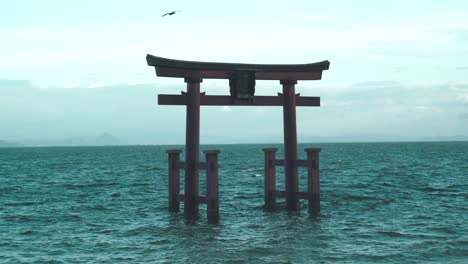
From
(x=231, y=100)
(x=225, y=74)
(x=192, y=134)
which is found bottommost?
(x=192, y=134)

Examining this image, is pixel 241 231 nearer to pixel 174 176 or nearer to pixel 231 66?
pixel 174 176

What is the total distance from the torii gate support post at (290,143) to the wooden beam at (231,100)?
0.30 m

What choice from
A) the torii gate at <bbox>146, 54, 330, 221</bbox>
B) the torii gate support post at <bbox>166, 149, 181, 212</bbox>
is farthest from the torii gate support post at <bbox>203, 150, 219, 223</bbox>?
the torii gate support post at <bbox>166, 149, 181, 212</bbox>

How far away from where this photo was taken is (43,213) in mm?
20047

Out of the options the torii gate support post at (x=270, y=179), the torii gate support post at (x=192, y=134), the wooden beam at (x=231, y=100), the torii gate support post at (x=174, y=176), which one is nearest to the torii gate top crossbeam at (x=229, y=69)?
the torii gate support post at (x=192, y=134)

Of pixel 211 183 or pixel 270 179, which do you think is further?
pixel 270 179

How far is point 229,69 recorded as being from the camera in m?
16.1

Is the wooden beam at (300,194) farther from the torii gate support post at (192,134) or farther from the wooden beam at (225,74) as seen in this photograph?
the wooden beam at (225,74)

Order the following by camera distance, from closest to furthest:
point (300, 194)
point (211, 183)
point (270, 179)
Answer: point (211, 183), point (300, 194), point (270, 179)

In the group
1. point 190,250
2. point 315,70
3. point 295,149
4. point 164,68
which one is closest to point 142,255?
point 190,250

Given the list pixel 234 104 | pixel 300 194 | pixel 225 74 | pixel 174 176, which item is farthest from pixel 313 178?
pixel 174 176

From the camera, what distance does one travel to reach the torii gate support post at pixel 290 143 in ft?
55.7

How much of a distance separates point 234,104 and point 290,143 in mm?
2071

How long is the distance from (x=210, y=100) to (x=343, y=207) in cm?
675
